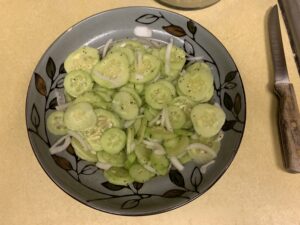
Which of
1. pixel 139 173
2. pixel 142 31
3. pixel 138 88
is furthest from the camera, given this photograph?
pixel 142 31

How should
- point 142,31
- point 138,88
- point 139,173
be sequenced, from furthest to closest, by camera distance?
point 142,31, point 138,88, point 139,173

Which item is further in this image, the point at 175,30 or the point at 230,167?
the point at 175,30

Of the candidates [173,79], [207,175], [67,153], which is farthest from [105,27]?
[207,175]

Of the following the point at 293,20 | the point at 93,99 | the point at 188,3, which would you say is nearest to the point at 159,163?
the point at 93,99

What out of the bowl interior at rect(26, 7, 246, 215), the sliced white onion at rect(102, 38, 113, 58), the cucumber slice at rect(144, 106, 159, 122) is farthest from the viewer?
the sliced white onion at rect(102, 38, 113, 58)

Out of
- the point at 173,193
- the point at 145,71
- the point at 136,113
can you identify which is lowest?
the point at 173,193

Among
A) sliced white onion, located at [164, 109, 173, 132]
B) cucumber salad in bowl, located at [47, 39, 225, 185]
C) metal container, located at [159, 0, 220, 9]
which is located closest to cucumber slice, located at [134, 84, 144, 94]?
cucumber salad in bowl, located at [47, 39, 225, 185]

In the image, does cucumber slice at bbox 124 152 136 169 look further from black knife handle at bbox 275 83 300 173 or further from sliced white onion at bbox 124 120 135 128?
black knife handle at bbox 275 83 300 173

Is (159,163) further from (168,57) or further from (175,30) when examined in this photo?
(175,30)
